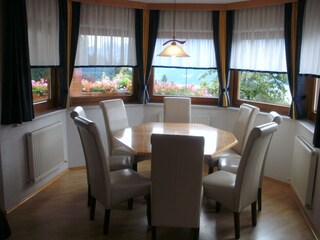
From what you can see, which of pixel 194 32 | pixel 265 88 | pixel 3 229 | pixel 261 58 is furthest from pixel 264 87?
pixel 3 229

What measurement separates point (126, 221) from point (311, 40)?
276cm

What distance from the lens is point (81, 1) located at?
4.24m

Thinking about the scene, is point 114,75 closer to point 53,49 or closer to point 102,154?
point 53,49

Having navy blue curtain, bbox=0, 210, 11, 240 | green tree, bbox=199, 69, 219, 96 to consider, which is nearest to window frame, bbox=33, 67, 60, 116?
navy blue curtain, bbox=0, 210, 11, 240

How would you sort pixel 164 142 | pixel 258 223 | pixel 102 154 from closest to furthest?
1. pixel 164 142
2. pixel 102 154
3. pixel 258 223

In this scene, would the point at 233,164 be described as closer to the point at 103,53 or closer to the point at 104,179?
the point at 104,179

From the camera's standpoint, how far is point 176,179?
252 centimetres

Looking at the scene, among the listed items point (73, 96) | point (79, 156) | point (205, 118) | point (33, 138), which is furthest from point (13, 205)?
point (205, 118)

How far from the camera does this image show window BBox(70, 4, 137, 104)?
4422mm

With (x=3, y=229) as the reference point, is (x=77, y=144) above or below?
above

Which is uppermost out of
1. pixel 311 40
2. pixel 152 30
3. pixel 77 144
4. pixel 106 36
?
pixel 152 30

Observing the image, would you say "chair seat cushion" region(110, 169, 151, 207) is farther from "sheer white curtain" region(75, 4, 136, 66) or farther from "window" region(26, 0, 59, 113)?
"sheer white curtain" region(75, 4, 136, 66)

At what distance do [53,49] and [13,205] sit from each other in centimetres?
185

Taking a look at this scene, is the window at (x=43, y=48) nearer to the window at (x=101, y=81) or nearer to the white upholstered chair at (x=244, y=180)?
the window at (x=101, y=81)
